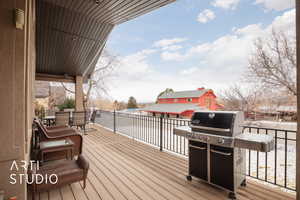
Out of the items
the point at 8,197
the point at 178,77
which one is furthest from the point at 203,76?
the point at 8,197

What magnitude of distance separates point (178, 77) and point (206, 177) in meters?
28.6

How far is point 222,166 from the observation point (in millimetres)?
2102

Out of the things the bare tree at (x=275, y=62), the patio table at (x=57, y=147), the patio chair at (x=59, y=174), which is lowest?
the patio chair at (x=59, y=174)

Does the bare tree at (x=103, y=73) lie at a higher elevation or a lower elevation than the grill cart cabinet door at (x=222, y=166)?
higher

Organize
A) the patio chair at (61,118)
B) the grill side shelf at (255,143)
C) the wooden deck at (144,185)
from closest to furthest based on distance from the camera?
the grill side shelf at (255,143) → the wooden deck at (144,185) → the patio chair at (61,118)

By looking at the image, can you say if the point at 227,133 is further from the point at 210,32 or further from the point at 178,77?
the point at 178,77

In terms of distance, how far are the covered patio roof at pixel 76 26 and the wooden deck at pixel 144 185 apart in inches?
140

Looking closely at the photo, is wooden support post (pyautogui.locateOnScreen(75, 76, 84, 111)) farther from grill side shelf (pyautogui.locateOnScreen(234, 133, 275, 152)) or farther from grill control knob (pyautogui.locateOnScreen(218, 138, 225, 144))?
grill side shelf (pyautogui.locateOnScreen(234, 133, 275, 152))

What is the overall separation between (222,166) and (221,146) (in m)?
0.28

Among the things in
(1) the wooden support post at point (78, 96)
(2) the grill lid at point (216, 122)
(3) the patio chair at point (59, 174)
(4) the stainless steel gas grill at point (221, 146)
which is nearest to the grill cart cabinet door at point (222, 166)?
(4) the stainless steel gas grill at point (221, 146)

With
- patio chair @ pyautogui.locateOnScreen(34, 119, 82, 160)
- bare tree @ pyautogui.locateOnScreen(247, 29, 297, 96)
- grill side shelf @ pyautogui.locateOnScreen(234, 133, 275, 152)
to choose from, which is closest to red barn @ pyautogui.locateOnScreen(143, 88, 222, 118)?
bare tree @ pyautogui.locateOnScreen(247, 29, 297, 96)

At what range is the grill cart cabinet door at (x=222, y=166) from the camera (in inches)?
80.1

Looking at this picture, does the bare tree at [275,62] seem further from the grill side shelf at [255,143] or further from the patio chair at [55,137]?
the patio chair at [55,137]

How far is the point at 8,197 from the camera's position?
1413mm
